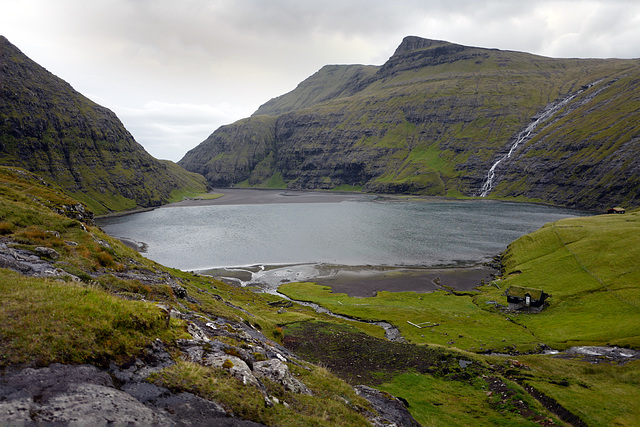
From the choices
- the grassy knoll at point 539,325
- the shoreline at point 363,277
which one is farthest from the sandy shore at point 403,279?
the grassy knoll at point 539,325

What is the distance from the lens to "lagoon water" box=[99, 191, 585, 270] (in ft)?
357

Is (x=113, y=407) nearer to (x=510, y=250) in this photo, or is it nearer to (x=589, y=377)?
(x=589, y=377)

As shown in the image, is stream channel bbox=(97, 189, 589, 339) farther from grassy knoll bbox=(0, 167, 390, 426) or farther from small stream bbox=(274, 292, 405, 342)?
grassy knoll bbox=(0, 167, 390, 426)

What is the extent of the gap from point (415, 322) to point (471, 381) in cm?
2769

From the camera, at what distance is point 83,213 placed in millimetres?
56875

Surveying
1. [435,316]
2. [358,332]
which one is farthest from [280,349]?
[435,316]

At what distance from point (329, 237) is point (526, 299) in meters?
83.4

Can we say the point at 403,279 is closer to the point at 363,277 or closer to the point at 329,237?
the point at 363,277

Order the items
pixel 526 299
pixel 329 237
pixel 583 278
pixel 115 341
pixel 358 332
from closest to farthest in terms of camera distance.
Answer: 1. pixel 115 341
2. pixel 358 332
3. pixel 526 299
4. pixel 583 278
5. pixel 329 237

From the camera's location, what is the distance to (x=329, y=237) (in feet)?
454

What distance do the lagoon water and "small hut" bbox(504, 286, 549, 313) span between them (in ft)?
122

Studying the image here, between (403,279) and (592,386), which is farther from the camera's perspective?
(403,279)

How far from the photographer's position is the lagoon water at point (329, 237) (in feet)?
357

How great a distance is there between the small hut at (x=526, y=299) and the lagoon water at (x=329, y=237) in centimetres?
3721
